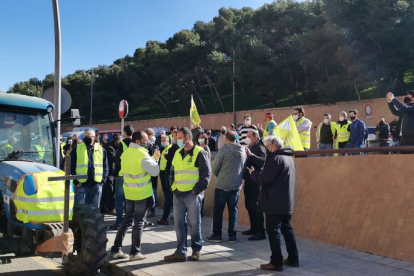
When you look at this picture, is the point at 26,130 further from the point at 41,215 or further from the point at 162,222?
the point at 162,222

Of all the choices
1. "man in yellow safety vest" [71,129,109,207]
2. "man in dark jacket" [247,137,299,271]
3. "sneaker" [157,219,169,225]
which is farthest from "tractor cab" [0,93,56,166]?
"sneaker" [157,219,169,225]

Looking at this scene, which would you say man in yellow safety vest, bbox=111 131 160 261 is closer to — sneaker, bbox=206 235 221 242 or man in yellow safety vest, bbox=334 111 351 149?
sneaker, bbox=206 235 221 242

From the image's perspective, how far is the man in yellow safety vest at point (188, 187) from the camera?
675 centimetres

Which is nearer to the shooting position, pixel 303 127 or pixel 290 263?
pixel 290 263

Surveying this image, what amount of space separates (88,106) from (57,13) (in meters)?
54.5

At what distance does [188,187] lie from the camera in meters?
6.75

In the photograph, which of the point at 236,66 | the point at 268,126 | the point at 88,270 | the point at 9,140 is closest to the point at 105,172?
the point at 9,140

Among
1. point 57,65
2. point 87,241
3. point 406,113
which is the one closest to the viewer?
point 87,241

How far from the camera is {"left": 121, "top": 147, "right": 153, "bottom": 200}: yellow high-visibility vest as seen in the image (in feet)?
22.2

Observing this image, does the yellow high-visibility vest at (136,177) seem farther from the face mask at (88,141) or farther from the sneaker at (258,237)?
the sneaker at (258,237)

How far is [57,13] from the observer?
37.6 ft

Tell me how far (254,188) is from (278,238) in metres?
2.29

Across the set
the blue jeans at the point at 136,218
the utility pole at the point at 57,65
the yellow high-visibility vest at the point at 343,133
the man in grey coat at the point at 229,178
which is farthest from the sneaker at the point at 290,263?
the utility pole at the point at 57,65

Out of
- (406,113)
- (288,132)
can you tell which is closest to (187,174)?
(288,132)
